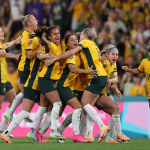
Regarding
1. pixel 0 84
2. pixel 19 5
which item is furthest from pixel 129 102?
pixel 19 5

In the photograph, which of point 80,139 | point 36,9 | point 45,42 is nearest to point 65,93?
point 80,139

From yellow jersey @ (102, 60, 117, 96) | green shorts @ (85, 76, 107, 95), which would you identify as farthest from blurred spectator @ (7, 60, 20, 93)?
green shorts @ (85, 76, 107, 95)

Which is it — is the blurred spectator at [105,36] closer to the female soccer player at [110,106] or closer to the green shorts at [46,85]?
the female soccer player at [110,106]

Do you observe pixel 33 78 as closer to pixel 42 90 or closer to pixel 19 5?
pixel 42 90

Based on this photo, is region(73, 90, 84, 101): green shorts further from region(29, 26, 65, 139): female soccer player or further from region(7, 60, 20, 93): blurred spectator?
region(7, 60, 20, 93): blurred spectator

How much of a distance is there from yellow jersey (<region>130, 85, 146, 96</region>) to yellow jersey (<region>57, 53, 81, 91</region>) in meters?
3.99

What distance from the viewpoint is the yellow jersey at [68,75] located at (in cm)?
652

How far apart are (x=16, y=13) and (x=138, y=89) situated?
19.5ft

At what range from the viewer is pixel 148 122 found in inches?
371

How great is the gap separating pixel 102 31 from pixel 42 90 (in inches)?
254

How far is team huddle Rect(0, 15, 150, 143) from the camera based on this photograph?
6.43m

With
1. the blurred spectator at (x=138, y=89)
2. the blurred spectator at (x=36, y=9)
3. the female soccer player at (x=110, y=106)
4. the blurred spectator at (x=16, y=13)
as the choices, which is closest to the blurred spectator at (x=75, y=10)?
the blurred spectator at (x=36, y=9)

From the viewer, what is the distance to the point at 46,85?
6.41 meters

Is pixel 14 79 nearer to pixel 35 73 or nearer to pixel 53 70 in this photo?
pixel 35 73
